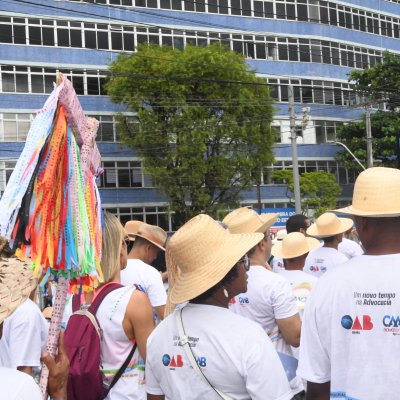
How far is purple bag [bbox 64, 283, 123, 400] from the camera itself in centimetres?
399

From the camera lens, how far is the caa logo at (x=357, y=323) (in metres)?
3.22

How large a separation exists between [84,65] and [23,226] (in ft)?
121

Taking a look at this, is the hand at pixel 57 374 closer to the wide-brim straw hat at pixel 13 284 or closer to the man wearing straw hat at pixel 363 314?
the wide-brim straw hat at pixel 13 284

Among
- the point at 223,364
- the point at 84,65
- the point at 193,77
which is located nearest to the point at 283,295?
the point at 223,364

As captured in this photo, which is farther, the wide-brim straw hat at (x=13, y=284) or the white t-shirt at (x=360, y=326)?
the white t-shirt at (x=360, y=326)

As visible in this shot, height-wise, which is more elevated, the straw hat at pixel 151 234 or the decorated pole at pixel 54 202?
the decorated pole at pixel 54 202

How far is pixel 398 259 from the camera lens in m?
3.22

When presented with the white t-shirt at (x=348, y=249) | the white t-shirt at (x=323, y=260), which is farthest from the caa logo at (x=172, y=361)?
the white t-shirt at (x=348, y=249)

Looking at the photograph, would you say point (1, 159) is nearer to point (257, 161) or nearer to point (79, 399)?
point (257, 161)

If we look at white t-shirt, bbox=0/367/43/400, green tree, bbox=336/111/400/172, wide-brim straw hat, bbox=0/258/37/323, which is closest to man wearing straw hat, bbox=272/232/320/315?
wide-brim straw hat, bbox=0/258/37/323

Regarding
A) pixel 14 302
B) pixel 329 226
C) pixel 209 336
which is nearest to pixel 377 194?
pixel 209 336

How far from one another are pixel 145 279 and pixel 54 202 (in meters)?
2.43

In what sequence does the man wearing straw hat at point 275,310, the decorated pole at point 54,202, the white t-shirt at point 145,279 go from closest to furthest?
the decorated pole at point 54,202, the man wearing straw hat at point 275,310, the white t-shirt at point 145,279

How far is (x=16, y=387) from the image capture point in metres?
2.20
